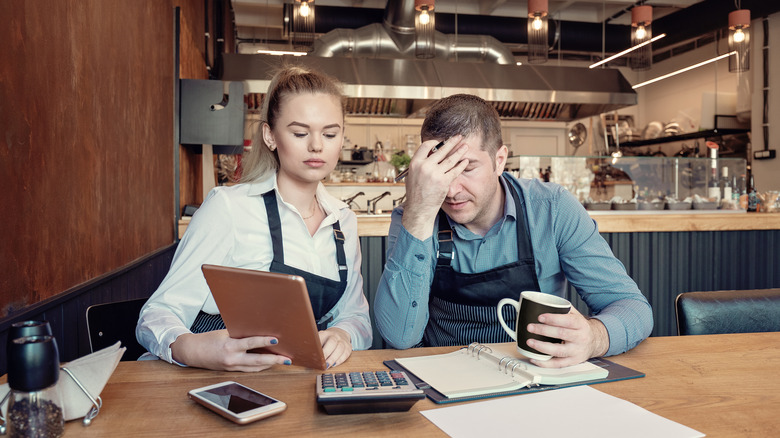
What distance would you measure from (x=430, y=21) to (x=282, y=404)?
4048 millimetres

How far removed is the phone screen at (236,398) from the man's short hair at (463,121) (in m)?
0.83

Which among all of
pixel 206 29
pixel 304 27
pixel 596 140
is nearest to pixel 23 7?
pixel 304 27

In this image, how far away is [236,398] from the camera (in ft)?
2.63

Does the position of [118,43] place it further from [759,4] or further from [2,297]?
[759,4]

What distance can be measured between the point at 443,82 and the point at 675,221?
2999 mm


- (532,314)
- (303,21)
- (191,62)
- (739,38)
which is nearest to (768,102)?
(739,38)

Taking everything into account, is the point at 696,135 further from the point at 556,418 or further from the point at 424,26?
the point at 556,418

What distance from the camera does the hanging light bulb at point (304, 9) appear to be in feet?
13.7

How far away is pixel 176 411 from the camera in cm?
79

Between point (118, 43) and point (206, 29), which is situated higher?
point (206, 29)

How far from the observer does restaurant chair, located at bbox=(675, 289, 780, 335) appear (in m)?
1.34

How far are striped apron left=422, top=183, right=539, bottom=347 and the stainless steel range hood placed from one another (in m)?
4.15

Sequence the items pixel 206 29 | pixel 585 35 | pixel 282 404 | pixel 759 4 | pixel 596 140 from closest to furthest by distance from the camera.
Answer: pixel 282 404, pixel 206 29, pixel 759 4, pixel 585 35, pixel 596 140

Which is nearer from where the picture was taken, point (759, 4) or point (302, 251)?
point (302, 251)
